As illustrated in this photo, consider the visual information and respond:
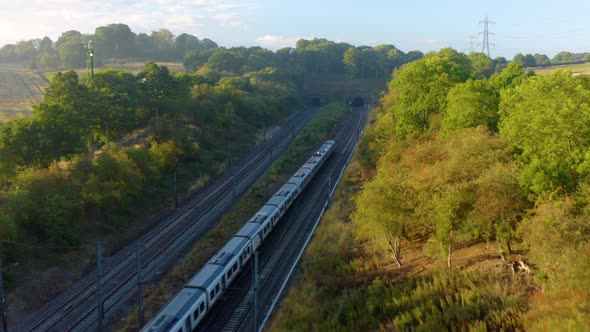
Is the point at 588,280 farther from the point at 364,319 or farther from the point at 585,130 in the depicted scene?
the point at 585,130

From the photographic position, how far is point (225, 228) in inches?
1332

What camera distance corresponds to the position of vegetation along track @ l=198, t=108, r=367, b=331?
71.8 ft

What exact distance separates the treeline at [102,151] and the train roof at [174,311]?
12.9 meters

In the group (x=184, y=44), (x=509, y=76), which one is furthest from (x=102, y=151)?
(x=184, y=44)

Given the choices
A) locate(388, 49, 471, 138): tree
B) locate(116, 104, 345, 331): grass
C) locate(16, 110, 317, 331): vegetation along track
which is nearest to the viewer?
locate(16, 110, 317, 331): vegetation along track

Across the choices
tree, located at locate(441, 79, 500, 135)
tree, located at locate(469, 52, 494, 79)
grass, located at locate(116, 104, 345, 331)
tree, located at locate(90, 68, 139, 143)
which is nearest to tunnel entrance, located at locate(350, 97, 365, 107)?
tree, located at locate(469, 52, 494, 79)

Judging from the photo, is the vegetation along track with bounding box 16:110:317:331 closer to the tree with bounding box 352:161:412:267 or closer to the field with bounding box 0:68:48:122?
the tree with bounding box 352:161:412:267

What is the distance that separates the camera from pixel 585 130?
2067cm

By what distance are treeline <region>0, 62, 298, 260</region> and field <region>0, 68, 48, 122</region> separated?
6.54m

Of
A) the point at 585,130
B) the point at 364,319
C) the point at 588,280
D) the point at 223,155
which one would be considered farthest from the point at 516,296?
the point at 223,155

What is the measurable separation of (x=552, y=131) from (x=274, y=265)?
18.2 metres

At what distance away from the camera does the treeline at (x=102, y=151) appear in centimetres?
2803

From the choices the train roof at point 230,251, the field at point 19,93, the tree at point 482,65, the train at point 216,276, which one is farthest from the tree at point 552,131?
the tree at point 482,65

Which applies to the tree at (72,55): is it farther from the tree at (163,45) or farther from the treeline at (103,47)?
the tree at (163,45)
